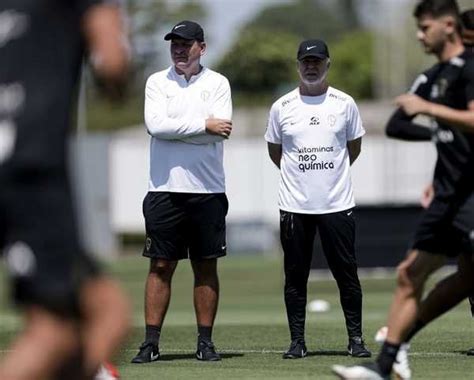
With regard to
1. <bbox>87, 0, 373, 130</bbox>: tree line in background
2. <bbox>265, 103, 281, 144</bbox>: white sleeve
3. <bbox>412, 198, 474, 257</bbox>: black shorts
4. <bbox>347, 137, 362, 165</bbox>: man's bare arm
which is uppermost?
<bbox>265, 103, 281, 144</bbox>: white sleeve

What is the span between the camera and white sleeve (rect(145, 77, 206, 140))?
11242 millimetres

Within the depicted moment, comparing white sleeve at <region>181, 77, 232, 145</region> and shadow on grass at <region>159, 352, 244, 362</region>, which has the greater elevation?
white sleeve at <region>181, 77, 232, 145</region>

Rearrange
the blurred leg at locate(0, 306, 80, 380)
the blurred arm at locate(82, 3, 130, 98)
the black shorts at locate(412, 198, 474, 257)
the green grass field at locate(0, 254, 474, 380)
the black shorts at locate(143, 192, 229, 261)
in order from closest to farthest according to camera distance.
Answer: the blurred leg at locate(0, 306, 80, 380)
the blurred arm at locate(82, 3, 130, 98)
the black shorts at locate(412, 198, 474, 257)
the green grass field at locate(0, 254, 474, 380)
the black shorts at locate(143, 192, 229, 261)

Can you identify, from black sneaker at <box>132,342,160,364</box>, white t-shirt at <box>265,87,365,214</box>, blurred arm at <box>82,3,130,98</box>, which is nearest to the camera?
blurred arm at <box>82,3,130,98</box>

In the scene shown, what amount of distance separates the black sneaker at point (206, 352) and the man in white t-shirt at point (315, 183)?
0.58 meters

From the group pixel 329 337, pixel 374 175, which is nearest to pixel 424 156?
pixel 374 175

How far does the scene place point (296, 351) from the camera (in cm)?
1141

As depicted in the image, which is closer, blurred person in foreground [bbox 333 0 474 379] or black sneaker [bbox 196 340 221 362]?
blurred person in foreground [bbox 333 0 474 379]

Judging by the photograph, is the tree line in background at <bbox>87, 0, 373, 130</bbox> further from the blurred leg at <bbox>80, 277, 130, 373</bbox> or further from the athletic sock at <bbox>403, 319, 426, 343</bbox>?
the blurred leg at <bbox>80, 277, 130, 373</bbox>

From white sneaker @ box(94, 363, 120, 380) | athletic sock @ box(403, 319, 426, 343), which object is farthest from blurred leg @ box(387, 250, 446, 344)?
white sneaker @ box(94, 363, 120, 380)

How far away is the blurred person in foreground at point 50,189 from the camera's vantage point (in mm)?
5758

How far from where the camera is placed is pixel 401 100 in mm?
8484

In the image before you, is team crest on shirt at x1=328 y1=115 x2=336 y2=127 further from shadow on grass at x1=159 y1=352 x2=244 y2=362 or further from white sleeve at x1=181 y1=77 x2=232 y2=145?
shadow on grass at x1=159 y1=352 x2=244 y2=362

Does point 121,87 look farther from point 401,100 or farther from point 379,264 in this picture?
point 379,264
